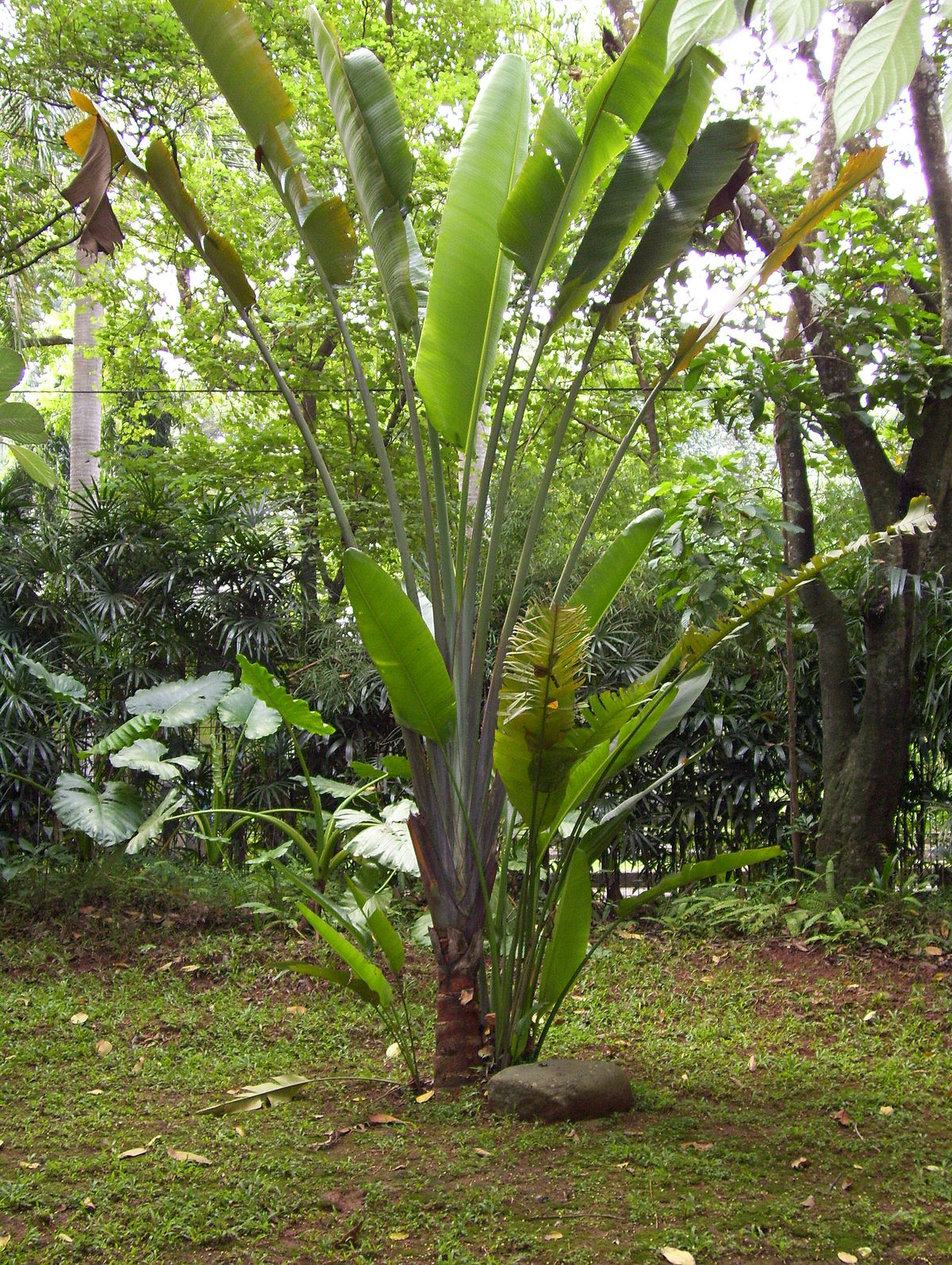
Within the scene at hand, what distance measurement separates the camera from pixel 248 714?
217 inches

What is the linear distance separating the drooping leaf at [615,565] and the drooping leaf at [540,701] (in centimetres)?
58

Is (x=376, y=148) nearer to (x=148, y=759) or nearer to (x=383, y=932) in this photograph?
(x=383, y=932)

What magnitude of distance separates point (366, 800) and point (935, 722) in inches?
139

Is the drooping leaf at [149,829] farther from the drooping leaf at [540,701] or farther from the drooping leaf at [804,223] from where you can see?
the drooping leaf at [804,223]

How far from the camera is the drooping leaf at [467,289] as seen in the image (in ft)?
9.62

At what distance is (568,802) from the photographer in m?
2.97

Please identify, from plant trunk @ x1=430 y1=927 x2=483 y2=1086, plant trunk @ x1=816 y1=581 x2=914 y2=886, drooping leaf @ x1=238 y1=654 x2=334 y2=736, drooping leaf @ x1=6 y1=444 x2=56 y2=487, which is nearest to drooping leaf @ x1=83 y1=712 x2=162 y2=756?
drooping leaf @ x1=238 y1=654 x2=334 y2=736

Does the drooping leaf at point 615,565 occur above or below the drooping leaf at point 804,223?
below

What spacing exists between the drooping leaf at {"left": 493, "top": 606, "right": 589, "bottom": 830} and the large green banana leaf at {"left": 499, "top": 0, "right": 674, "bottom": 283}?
1197mm

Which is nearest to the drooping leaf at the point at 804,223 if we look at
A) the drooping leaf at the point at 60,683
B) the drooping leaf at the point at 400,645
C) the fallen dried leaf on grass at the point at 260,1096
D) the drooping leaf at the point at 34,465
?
the drooping leaf at the point at 400,645

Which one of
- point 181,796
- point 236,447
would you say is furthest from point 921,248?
point 236,447

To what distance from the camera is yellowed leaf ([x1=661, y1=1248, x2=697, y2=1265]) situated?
1.92 metres

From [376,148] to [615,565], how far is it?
61.0 inches

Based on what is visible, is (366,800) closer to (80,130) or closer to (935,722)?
(935,722)
